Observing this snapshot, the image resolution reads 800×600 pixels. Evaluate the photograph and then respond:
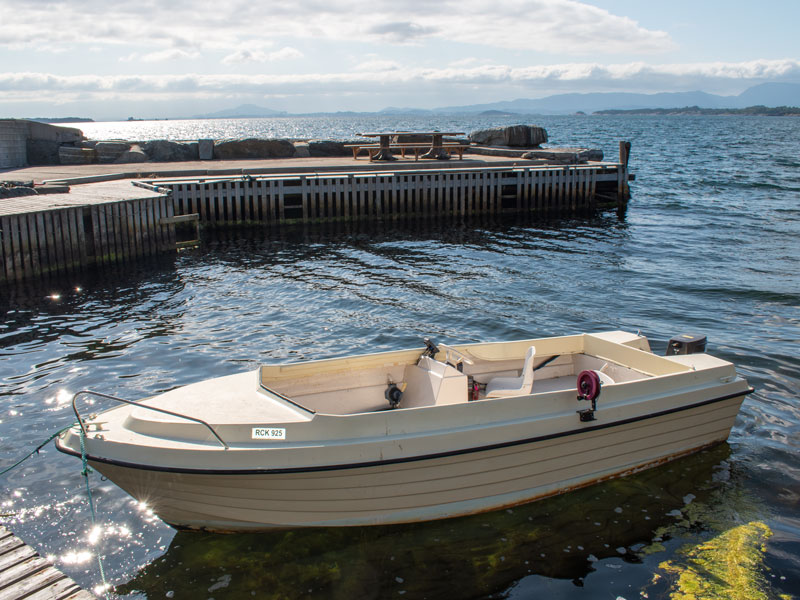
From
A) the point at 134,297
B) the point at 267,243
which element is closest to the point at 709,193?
the point at 267,243

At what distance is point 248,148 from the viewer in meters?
33.6

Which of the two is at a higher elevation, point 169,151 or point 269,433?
point 169,151

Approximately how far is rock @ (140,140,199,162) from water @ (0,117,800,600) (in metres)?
11.9

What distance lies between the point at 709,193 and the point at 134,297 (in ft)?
98.8

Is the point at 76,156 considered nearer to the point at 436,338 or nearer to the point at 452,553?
the point at 436,338

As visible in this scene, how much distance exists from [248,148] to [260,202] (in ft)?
32.2

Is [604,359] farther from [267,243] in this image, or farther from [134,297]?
[267,243]

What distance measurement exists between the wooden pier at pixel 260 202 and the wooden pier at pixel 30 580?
488 inches

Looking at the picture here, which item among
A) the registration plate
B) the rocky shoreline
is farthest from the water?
the rocky shoreline

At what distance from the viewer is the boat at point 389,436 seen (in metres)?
6.54

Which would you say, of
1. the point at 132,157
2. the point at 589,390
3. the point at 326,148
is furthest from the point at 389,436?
the point at 326,148

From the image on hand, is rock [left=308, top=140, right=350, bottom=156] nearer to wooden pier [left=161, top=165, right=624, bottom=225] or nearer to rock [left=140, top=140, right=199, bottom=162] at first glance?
rock [left=140, top=140, right=199, bottom=162]

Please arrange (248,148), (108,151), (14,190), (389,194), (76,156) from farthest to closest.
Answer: (248,148) < (108,151) < (76,156) < (389,194) < (14,190)

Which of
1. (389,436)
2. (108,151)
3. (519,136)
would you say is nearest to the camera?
(389,436)
